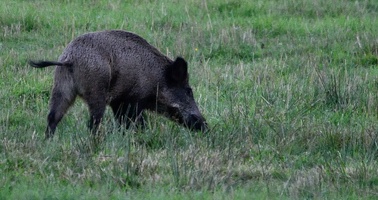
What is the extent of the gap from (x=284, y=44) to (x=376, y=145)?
5061 mm

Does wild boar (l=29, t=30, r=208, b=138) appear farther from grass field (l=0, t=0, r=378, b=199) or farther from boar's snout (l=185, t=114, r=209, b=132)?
grass field (l=0, t=0, r=378, b=199)

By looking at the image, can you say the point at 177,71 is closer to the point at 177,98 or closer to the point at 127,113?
the point at 177,98

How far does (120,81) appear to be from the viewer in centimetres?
827

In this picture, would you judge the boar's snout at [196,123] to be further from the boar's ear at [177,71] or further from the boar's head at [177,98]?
the boar's ear at [177,71]

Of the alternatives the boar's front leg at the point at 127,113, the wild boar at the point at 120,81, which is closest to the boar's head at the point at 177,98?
the wild boar at the point at 120,81

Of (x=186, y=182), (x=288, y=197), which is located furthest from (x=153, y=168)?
(x=288, y=197)

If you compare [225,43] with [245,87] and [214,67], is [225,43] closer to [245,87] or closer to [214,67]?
[214,67]

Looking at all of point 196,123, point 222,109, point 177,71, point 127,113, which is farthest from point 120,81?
point 222,109

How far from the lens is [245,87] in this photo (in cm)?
1005

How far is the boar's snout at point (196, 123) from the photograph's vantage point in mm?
8385

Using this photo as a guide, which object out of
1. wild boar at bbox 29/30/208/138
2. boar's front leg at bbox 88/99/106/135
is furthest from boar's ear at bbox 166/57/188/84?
boar's front leg at bbox 88/99/106/135

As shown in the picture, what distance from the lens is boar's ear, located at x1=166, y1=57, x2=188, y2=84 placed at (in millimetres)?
8562

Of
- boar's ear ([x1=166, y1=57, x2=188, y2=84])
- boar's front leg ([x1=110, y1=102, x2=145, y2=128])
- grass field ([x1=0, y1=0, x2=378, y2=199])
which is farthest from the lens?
boar's ear ([x1=166, y1=57, x2=188, y2=84])

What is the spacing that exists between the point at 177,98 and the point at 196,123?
0.37 meters
